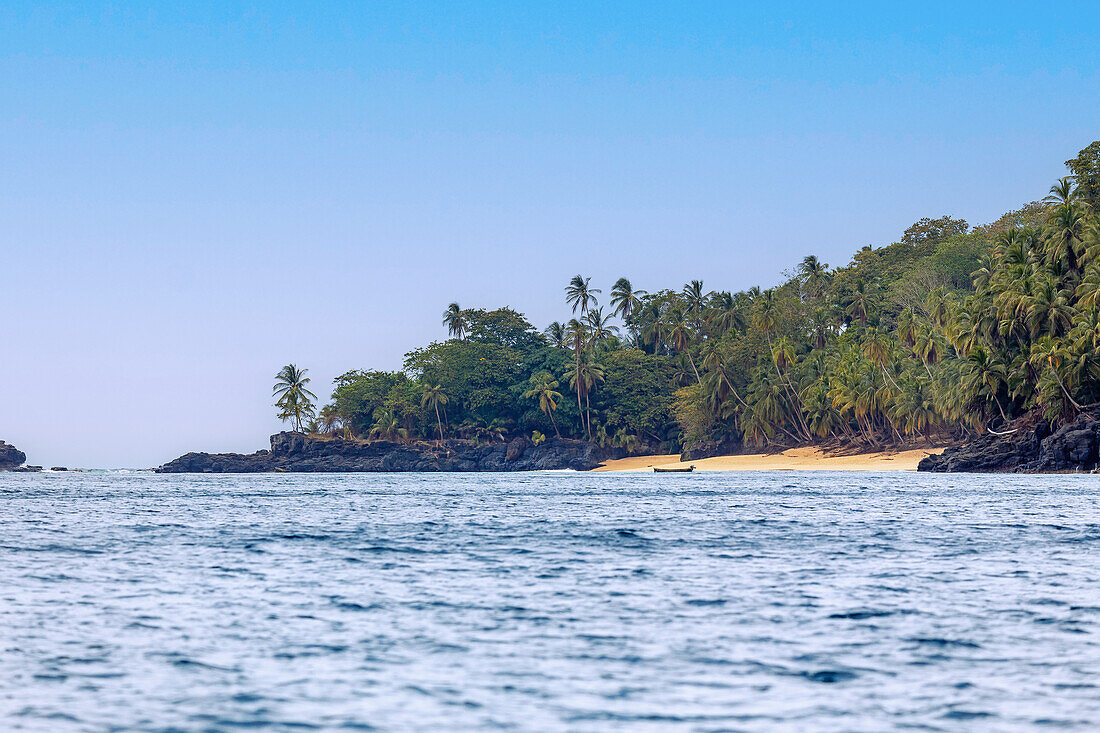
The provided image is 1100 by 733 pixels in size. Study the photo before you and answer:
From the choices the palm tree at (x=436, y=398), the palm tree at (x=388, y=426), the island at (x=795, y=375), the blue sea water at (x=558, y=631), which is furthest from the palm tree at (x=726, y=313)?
the blue sea water at (x=558, y=631)

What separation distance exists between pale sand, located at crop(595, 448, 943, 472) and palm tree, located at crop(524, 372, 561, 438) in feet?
31.2

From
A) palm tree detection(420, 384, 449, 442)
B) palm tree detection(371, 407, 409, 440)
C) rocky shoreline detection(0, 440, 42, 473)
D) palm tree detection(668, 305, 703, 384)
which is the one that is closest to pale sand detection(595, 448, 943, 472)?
palm tree detection(668, 305, 703, 384)

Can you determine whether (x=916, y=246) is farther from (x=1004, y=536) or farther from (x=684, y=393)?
(x=1004, y=536)

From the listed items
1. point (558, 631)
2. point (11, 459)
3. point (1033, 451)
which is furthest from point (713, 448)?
point (11, 459)

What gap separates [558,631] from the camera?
11.4 metres

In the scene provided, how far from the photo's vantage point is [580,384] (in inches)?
4729

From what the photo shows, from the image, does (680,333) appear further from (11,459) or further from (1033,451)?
(11,459)

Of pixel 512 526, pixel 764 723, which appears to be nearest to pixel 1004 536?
pixel 512 526

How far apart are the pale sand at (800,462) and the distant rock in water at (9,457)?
337 ft

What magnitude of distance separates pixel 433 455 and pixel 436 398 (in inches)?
278

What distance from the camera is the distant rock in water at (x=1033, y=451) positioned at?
58469 millimetres

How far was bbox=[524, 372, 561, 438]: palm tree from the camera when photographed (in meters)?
118

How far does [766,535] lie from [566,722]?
1717cm

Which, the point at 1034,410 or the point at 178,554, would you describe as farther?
the point at 1034,410
